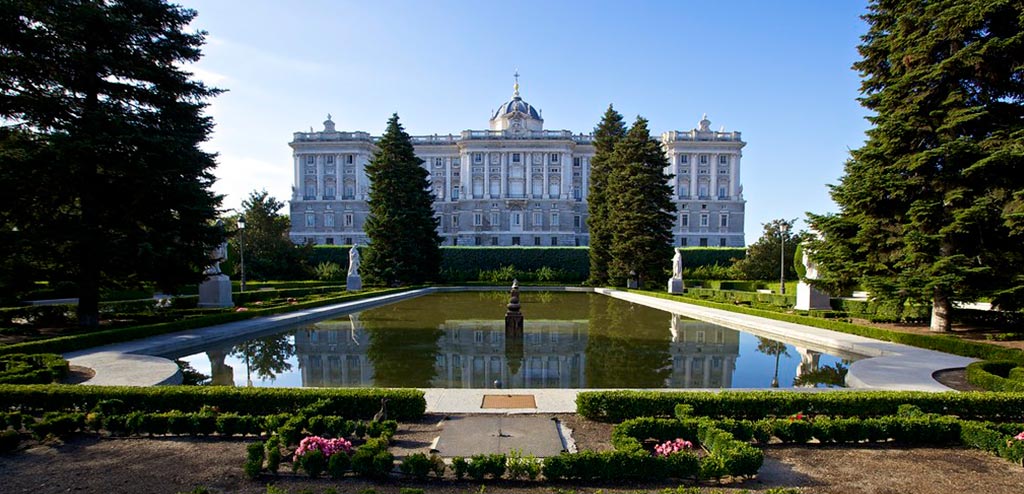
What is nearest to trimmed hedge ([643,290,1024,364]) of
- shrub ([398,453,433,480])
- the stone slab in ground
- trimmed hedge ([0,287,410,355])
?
the stone slab in ground

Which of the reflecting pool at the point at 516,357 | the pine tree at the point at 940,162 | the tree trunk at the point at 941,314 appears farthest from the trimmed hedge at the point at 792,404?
the tree trunk at the point at 941,314

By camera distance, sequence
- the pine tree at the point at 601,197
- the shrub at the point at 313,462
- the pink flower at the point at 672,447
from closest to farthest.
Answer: the shrub at the point at 313,462 → the pink flower at the point at 672,447 → the pine tree at the point at 601,197

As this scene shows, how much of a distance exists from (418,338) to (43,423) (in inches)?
301

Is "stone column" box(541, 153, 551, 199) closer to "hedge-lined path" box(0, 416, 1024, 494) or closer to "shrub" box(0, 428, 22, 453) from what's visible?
"hedge-lined path" box(0, 416, 1024, 494)

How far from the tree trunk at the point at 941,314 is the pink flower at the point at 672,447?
10936mm

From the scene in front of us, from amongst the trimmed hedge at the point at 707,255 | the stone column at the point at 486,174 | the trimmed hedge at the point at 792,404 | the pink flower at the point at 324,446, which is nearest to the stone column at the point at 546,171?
the stone column at the point at 486,174

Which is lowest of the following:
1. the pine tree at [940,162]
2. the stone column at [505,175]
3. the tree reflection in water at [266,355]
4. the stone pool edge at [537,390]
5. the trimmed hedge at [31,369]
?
the tree reflection in water at [266,355]

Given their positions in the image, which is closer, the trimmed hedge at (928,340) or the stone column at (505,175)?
the trimmed hedge at (928,340)

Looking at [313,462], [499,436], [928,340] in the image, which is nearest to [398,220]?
[928,340]

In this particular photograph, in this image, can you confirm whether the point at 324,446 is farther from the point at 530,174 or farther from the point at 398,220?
the point at 530,174

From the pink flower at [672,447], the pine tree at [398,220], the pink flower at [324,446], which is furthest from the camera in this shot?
the pine tree at [398,220]

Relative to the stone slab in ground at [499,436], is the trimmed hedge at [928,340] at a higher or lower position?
higher

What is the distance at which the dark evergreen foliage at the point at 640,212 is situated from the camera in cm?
3022

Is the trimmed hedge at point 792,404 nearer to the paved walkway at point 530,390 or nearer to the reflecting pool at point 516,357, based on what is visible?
the paved walkway at point 530,390
